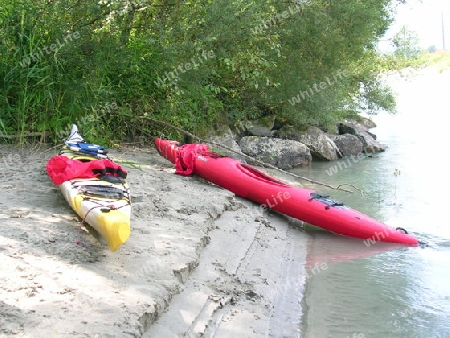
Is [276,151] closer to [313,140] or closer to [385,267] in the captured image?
[313,140]

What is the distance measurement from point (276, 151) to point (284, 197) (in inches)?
168

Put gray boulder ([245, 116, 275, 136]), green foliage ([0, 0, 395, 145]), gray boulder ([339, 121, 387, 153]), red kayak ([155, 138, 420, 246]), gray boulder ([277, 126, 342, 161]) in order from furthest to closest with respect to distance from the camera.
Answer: gray boulder ([339, 121, 387, 153])
gray boulder ([277, 126, 342, 161])
gray boulder ([245, 116, 275, 136])
green foliage ([0, 0, 395, 145])
red kayak ([155, 138, 420, 246])

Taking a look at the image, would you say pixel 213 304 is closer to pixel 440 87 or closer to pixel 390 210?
pixel 390 210

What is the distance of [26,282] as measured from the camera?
10.1ft

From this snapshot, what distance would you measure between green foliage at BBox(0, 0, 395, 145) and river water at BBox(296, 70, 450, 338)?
2.15 metres

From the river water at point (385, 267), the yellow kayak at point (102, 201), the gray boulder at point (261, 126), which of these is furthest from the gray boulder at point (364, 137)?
the yellow kayak at point (102, 201)

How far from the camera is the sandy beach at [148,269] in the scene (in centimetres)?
290

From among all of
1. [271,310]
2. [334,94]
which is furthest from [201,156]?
[334,94]

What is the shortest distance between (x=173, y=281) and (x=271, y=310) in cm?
89

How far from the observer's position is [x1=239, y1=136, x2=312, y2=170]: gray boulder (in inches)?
412

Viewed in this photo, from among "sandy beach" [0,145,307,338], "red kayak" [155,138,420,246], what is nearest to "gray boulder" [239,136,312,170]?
"red kayak" [155,138,420,246]

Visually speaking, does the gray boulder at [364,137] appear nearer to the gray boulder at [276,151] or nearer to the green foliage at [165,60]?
the green foliage at [165,60]

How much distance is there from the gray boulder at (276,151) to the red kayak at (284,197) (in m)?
3.22

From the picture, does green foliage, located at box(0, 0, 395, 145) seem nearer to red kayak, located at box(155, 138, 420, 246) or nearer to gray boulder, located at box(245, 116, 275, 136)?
gray boulder, located at box(245, 116, 275, 136)
